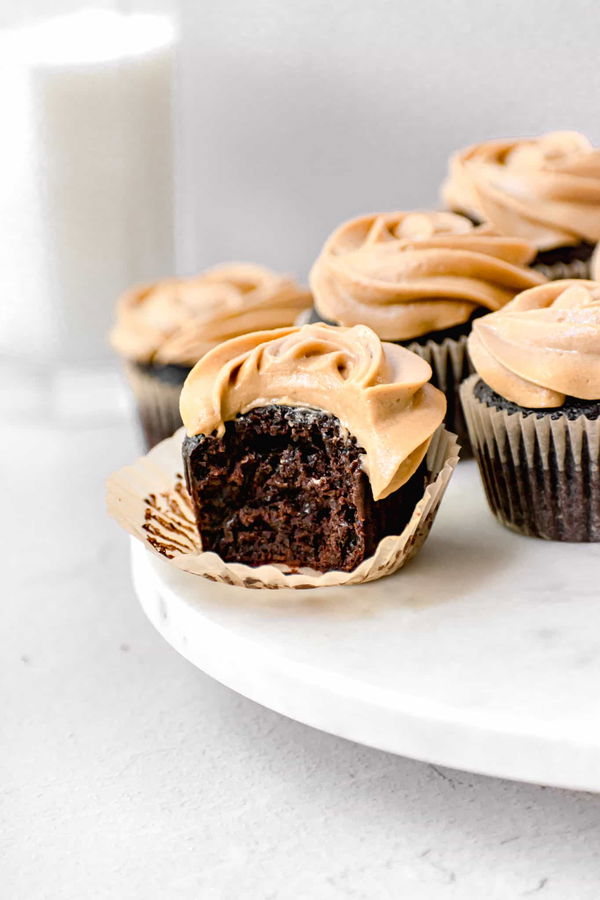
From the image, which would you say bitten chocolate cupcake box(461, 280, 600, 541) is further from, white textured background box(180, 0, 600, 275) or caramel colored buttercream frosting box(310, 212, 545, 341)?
white textured background box(180, 0, 600, 275)

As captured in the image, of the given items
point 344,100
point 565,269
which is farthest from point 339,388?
point 344,100

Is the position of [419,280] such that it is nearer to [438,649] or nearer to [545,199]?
[545,199]

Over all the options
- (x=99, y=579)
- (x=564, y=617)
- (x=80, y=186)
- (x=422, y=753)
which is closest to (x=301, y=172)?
(x=80, y=186)

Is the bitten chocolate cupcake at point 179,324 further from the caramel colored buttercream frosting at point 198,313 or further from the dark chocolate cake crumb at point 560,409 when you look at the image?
the dark chocolate cake crumb at point 560,409

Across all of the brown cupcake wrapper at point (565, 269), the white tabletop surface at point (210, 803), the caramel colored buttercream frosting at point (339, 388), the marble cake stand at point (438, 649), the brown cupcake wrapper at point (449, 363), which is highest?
the caramel colored buttercream frosting at point (339, 388)

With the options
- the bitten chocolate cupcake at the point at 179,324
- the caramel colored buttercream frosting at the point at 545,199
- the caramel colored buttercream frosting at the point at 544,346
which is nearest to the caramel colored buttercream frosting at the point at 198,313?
the bitten chocolate cupcake at the point at 179,324
